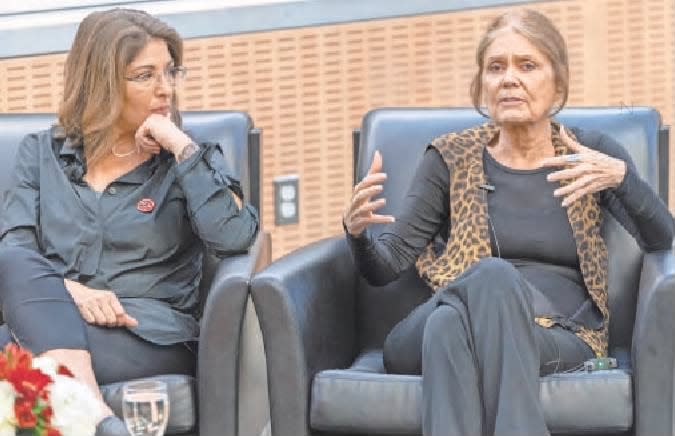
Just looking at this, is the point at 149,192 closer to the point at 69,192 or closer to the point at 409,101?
→ the point at 69,192

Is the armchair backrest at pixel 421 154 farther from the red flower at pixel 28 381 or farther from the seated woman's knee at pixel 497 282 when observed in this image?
the red flower at pixel 28 381

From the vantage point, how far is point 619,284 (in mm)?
3727

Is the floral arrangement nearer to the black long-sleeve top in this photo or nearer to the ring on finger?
the black long-sleeve top

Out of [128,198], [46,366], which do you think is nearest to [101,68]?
[128,198]

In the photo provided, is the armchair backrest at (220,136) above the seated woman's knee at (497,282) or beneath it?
above

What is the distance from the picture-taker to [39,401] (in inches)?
88.0

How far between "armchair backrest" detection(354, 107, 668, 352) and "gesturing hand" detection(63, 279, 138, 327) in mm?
634

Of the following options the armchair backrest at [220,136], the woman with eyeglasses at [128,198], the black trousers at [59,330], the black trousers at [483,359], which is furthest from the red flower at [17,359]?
the armchair backrest at [220,136]

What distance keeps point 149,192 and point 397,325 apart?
0.64 meters

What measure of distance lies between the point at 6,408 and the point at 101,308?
1.29 m

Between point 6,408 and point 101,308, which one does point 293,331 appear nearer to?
point 101,308

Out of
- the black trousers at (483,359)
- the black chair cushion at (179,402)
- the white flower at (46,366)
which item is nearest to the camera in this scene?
the white flower at (46,366)

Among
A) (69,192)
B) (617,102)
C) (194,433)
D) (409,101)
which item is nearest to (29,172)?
(69,192)

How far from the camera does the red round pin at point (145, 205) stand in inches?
144
